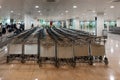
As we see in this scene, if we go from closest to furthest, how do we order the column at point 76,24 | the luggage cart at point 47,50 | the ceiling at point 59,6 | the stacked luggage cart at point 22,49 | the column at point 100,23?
the luggage cart at point 47,50, the stacked luggage cart at point 22,49, the ceiling at point 59,6, the column at point 100,23, the column at point 76,24

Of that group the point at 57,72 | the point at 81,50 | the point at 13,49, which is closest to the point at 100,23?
the point at 81,50

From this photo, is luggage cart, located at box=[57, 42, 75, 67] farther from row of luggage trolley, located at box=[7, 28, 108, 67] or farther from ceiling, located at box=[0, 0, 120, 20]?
ceiling, located at box=[0, 0, 120, 20]

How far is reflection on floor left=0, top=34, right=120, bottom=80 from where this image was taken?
245 inches

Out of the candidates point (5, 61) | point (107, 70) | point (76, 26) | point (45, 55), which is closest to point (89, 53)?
point (107, 70)

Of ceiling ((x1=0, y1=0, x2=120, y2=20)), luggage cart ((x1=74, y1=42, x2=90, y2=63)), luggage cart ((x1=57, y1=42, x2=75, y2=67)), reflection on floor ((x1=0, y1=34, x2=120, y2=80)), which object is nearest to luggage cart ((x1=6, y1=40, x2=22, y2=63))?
reflection on floor ((x1=0, y1=34, x2=120, y2=80))

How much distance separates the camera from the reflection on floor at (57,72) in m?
6.23

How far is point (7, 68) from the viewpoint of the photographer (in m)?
7.52

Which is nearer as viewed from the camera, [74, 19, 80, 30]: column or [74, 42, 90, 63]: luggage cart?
[74, 42, 90, 63]: luggage cart

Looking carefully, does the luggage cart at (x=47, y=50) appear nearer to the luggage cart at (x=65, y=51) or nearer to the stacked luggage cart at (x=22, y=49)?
the luggage cart at (x=65, y=51)

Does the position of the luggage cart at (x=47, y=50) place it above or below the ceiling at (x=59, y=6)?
below

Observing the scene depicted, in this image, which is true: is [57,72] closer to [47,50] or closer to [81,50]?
[47,50]

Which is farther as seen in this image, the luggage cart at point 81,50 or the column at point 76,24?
the column at point 76,24

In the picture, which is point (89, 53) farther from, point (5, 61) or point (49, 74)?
point (5, 61)

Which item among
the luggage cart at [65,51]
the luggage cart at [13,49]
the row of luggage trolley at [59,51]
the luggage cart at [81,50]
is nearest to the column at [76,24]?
the row of luggage trolley at [59,51]
